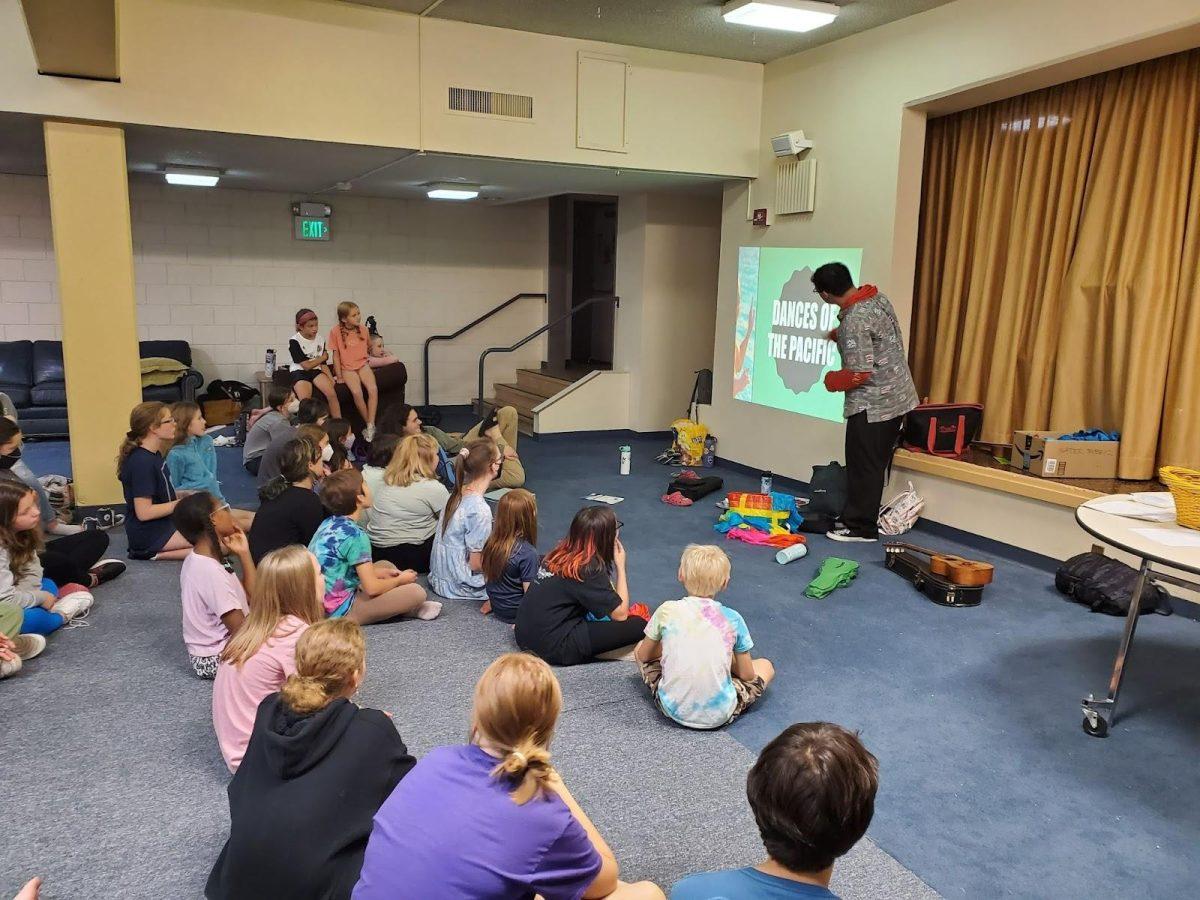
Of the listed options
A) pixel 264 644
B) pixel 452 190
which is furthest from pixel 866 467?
pixel 452 190

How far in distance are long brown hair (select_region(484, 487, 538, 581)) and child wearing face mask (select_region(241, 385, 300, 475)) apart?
2852 mm

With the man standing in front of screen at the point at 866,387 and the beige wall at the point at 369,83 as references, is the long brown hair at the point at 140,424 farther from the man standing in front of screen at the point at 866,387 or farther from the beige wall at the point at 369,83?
the man standing in front of screen at the point at 866,387

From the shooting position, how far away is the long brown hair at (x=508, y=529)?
12.5 feet

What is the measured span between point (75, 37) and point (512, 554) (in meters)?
3.82

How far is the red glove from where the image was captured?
536cm

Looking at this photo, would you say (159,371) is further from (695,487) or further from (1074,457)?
(1074,457)

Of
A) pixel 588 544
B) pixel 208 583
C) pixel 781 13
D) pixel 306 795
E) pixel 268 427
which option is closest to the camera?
pixel 306 795

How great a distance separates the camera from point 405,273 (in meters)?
10.0

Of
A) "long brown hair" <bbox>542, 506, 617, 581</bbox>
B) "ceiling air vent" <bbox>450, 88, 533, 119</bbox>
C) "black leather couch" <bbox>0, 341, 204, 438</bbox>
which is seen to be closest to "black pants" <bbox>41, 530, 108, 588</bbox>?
"long brown hair" <bbox>542, 506, 617, 581</bbox>

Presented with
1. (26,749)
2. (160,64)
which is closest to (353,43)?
(160,64)

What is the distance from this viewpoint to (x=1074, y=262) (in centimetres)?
509

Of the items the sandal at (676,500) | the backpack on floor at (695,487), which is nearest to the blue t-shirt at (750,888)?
the sandal at (676,500)

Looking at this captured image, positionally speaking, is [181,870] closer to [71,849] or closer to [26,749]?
[71,849]

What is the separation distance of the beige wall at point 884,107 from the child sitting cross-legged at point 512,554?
9.59 ft
